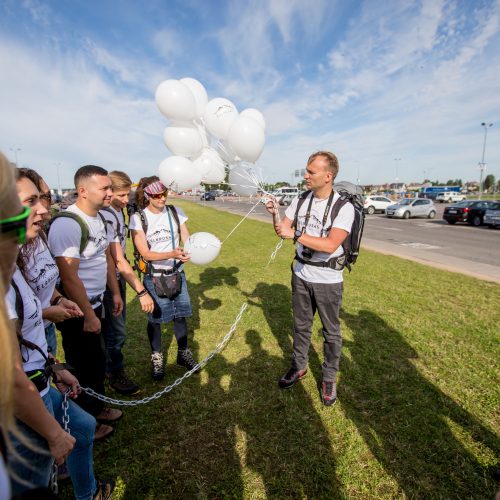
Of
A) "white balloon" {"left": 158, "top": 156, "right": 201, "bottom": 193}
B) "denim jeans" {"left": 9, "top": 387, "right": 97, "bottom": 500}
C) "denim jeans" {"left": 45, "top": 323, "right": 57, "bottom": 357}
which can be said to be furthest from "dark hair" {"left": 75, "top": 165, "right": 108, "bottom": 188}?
"denim jeans" {"left": 9, "top": 387, "right": 97, "bottom": 500}

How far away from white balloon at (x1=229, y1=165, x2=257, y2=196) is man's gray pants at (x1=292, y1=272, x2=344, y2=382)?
1.59 m

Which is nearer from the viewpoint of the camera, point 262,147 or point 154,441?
point 154,441

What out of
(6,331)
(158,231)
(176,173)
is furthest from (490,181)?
(6,331)

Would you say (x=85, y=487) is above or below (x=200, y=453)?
above

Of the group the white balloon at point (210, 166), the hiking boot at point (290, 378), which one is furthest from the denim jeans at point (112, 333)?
the white balloon at point (210, 166)

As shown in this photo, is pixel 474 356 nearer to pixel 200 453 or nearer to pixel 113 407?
pixel 200 453

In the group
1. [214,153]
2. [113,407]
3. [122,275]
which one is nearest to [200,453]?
[113,407]

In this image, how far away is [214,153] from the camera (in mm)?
4484

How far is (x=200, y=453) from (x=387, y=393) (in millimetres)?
1853

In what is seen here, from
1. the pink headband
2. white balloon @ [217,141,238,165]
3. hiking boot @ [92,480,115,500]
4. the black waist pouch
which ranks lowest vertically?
hiking boot @ [92,480,115,500]

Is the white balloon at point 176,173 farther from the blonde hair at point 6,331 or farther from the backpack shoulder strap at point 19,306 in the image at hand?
the blonde hair at point 6,331

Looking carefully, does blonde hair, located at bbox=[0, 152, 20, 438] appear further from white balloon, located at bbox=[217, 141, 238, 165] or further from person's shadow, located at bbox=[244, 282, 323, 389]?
white balloon, located at bbox=[217, 141, 238, 165]

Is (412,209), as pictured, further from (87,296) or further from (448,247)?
(87,296)

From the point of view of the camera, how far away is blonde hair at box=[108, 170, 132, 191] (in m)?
3.31
